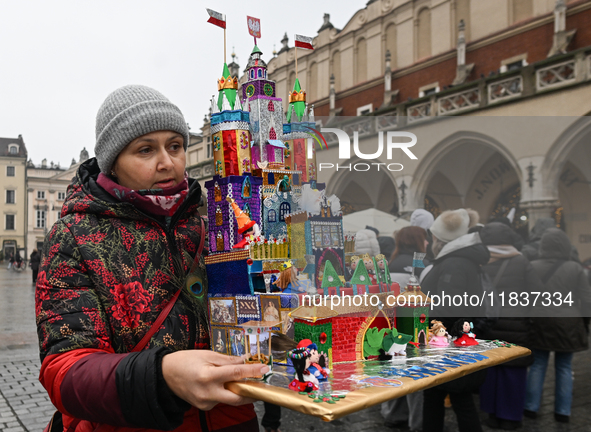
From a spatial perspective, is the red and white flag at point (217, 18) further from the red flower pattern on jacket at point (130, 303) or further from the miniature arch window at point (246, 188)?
the red flower pattern on jacket at point (130, 303)

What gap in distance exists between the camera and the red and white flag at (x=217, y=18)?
7.32 ft

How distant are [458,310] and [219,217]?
227cm

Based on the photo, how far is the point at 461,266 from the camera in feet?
13.0

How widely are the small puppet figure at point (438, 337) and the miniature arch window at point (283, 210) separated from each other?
91cm

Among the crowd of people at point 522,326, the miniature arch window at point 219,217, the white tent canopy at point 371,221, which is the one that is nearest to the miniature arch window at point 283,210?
the miniature arch window at point 219,217

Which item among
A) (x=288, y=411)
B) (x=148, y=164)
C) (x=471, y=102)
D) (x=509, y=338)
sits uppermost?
(x=471, y=102)

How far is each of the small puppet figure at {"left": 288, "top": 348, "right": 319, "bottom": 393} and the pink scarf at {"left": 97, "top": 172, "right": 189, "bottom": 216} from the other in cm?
65

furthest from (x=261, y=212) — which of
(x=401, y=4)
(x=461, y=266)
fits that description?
(x=401, y=4)

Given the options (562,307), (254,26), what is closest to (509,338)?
(562,307)

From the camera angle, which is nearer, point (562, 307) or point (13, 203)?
point (562, 307)

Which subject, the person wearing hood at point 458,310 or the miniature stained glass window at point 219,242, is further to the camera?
the person wearing hood at point 458,310

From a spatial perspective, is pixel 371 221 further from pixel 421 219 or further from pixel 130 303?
pixel 130 303

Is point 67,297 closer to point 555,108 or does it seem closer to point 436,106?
point 555,108

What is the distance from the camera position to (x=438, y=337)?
224 centimetres
